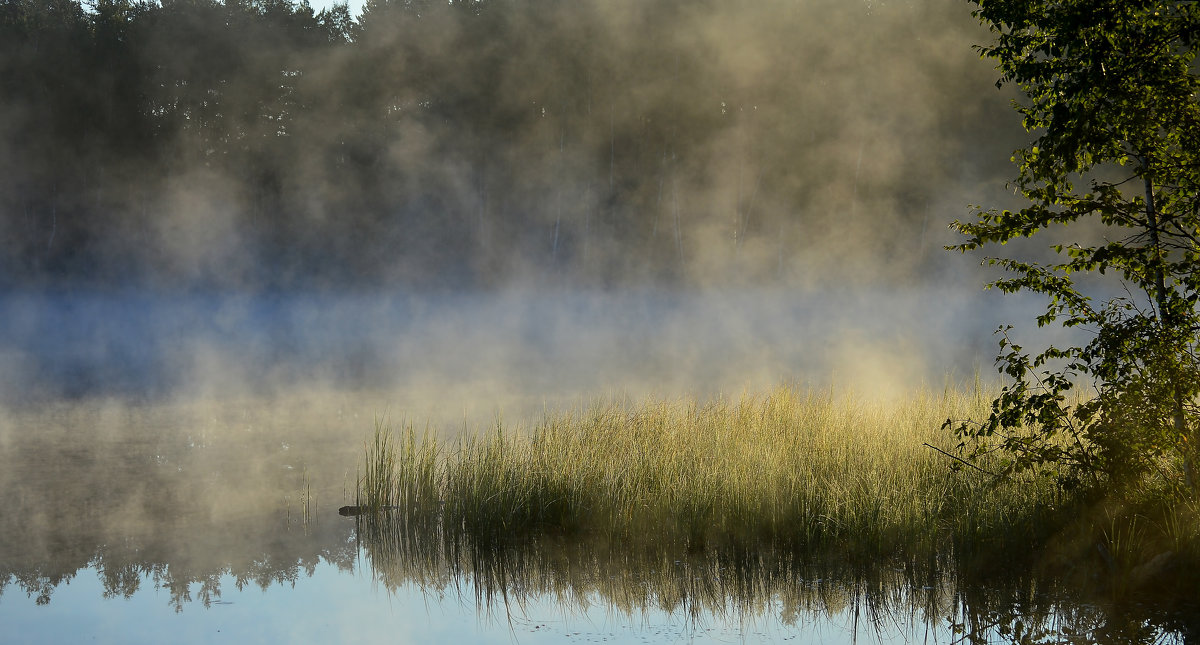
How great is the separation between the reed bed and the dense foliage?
26723mm

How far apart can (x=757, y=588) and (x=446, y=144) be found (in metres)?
31.7

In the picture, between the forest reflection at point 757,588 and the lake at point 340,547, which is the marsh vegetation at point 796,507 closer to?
the forest reflection at point 757,588

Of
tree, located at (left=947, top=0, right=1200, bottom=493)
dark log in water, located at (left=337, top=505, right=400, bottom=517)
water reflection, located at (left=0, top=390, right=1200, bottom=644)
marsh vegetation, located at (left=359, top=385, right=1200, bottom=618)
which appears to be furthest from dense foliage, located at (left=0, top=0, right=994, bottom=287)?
tree, located at (left=947, top=0, right=1200, bottom=493)

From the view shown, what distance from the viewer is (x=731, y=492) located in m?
6.08

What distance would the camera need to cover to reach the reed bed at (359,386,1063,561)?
5582 mm

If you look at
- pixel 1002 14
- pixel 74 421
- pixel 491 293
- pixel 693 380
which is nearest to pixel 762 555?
pixel 1002 14

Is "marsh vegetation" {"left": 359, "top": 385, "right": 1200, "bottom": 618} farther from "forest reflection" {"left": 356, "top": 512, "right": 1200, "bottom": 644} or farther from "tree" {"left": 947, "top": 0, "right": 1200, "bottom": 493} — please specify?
"tree" {"left": 947, "top": 0, "right": 1200, "bottom": 493}

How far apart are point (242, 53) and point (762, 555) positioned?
34.8m

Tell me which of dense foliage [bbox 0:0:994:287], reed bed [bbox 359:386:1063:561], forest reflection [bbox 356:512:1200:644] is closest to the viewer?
forest reflection [bbox 356:512:1200:644]

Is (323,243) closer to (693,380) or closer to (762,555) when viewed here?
(693,380)

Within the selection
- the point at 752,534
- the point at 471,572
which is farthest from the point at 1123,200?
the point at 471,572

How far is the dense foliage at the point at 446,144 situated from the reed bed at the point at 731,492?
87.7ft

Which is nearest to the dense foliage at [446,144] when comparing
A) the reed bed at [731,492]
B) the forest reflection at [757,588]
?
the reed bed at [731,492]

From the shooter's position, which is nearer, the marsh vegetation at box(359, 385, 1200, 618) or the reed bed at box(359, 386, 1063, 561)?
the marsh vegetation at box(359, 385, 1200, 618)
